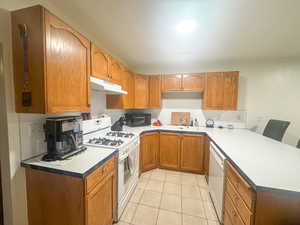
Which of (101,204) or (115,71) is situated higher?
(115,71)

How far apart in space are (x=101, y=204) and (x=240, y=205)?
48.1 inches

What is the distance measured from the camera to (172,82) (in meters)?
2.88

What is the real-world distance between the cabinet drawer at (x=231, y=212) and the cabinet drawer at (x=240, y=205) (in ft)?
0.16

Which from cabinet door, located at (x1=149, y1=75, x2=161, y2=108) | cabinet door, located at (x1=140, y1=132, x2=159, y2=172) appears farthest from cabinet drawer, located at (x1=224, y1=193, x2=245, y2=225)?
cabinet door, located at (x1=149, y1=75, x2=161, y2=108)

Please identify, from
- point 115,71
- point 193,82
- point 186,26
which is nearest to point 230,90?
point 193,82

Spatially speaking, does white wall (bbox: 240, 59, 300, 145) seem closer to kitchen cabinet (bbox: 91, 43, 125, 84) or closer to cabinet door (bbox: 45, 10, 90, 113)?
kitchen cabinet (bbox: 91, 43, 125, 84)

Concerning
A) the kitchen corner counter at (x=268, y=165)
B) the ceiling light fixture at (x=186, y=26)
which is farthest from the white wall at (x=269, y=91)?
the ceiling light fixture at (x=186, y=26)

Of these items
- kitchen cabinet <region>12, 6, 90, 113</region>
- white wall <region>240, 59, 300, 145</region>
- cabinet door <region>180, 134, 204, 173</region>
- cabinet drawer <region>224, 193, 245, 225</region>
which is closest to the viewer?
kitchen cabinet <region>12, 6, 90, 113</region>

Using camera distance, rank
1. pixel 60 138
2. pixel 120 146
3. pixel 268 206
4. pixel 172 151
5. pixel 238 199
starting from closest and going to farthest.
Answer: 1. pixel 268 206
2. pixel 238 199
3. pixel 60 138
4. pixel 120 146
5. pixel 172 151

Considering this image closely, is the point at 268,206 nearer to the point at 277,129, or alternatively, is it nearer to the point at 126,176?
the point at 126,176

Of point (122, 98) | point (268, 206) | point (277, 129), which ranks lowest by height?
point (268, 206)

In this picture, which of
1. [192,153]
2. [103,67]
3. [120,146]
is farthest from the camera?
[192,153]

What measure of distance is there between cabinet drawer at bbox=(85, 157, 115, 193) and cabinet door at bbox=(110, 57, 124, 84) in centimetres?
120

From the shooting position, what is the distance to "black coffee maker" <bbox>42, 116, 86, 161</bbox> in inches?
45.8
